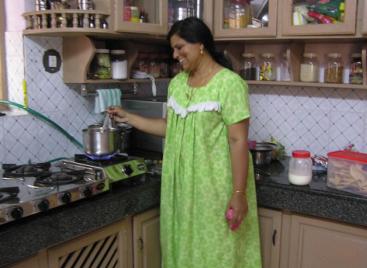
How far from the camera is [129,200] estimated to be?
1794mm

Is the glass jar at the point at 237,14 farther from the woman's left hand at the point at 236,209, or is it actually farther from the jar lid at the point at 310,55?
the woman's left hand at the point at 236,209

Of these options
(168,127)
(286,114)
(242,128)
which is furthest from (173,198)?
(286,114)

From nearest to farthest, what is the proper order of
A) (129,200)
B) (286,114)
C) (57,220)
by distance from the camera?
(57,220) < (129,200) < (286,114)

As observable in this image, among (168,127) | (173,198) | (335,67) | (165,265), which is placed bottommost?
(165,265)

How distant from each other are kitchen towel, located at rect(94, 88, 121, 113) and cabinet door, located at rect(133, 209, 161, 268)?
0.59 m

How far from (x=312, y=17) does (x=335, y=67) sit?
33 cm

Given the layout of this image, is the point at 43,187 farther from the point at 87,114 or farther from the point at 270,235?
the point at 270,235

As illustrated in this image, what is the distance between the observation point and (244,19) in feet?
7.22

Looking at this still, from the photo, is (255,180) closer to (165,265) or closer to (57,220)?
(165,265)

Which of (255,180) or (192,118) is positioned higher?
(192,118)

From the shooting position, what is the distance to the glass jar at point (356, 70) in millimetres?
2077

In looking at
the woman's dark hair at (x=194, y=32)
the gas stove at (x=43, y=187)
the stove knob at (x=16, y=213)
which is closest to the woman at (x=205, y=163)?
the woman's dark hair at (x=194, y=32)

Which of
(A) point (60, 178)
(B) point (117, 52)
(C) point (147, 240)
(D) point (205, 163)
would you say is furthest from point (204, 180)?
(B) point (117, 52)

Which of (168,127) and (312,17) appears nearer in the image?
(168,127)
